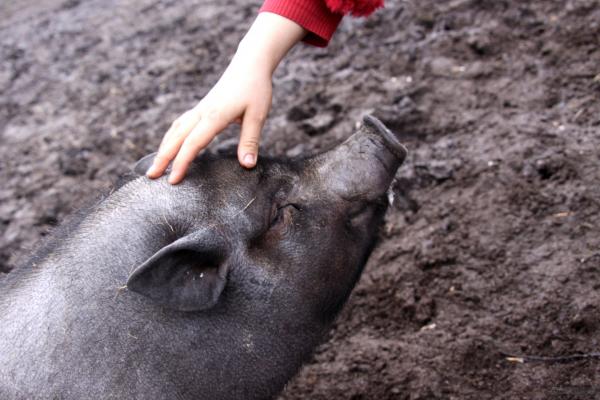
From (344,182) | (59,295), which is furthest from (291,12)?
(59,295)

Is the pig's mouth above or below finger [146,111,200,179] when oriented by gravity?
below

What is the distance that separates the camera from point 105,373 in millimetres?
2168

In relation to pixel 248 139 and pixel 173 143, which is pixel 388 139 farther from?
pixel 173 143

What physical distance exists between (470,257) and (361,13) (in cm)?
125

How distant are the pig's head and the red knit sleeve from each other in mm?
409

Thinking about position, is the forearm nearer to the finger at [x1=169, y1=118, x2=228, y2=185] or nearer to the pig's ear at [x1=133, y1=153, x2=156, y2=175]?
the finger at [x1=169, y1=118, x2=228, y2=185]

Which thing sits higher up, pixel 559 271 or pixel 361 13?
pixel 361 13

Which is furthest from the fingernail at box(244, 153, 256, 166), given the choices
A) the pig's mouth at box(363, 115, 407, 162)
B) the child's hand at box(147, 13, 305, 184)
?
the pig's mouth at box(363, 115, 407, 162)

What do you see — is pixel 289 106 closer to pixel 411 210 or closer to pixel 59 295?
pixel 411 210

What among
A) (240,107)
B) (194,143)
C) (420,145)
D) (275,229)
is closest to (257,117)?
(240,107)

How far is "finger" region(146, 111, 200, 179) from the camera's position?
2279 millimetres

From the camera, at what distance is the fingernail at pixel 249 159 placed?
7.73ft

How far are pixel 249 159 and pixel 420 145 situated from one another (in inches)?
70.0

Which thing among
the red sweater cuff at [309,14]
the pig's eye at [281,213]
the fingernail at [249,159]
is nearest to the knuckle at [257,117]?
the fingernail at [249,159]
